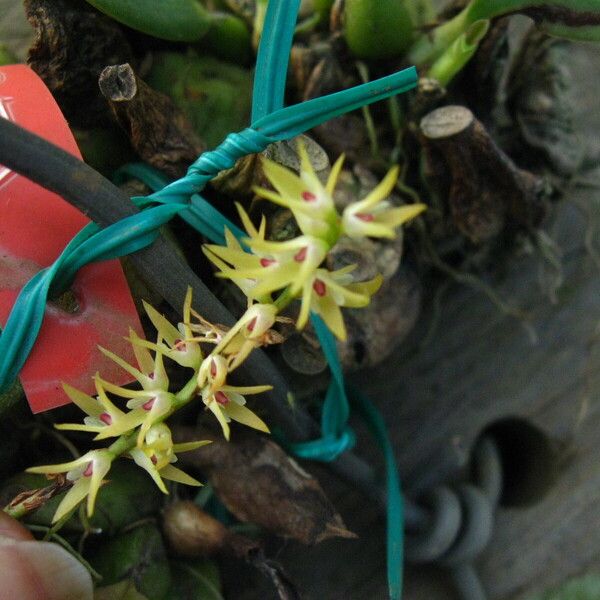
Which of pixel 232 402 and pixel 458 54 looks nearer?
pixel 232 402

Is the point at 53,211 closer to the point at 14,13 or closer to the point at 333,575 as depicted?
the point at 14,13

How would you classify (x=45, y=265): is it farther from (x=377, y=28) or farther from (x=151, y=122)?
(x=377, y=28)

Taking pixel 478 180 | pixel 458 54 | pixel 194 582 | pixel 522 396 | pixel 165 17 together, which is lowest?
pixel 522 396

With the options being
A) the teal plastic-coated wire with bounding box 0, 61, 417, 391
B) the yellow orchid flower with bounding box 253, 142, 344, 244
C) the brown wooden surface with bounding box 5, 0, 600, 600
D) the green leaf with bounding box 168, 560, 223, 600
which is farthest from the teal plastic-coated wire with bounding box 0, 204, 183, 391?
the brown wooden surface with bounding box 5, 0, 600, 600

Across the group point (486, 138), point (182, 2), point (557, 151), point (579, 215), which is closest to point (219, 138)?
point (182, 2)

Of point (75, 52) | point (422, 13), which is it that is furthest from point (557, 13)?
point (75, 52)

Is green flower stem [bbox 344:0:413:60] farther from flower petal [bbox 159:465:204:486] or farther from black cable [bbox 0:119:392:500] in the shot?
flower petal [bbox 159:465:204:486]

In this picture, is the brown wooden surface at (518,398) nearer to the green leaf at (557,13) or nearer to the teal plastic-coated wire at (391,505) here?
the teal plastic-coated wire at (391,505)
